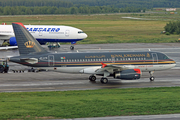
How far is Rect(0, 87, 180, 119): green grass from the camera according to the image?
22578 millimetres

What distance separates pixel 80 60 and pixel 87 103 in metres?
13.0

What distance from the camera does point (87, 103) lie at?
25609mm

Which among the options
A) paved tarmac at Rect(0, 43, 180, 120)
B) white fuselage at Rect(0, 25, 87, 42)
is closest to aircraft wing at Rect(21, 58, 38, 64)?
paved tarmac at Rect(0, 43, 180, 120)

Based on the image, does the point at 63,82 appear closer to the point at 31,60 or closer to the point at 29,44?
the point at 31,60

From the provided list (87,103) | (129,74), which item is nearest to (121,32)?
(129,74)

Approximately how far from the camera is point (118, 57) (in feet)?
125

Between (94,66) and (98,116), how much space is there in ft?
53.3

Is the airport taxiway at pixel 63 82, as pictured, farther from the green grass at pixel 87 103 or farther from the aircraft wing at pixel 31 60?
the green grass at pixel 87 103

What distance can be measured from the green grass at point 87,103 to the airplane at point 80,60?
21.6ft

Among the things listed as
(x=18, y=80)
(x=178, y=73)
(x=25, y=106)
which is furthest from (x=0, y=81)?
(x=178, y=73)

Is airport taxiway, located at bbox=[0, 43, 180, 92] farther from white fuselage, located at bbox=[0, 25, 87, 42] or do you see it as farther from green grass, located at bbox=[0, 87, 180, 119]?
white fuselage, located at bbox=[0, 25, 87, 42]

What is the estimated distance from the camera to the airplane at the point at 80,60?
37.2 meters

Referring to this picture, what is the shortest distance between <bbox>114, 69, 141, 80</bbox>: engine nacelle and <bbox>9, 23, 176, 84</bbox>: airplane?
2.61 ft

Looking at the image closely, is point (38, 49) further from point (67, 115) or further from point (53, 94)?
point (67, 115)
